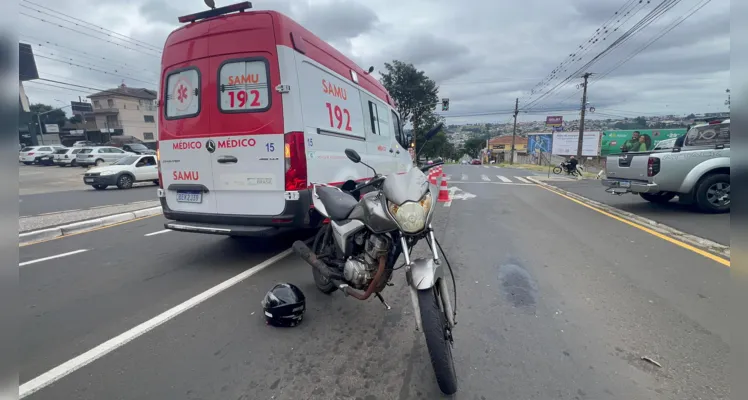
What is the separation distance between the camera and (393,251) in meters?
2.71

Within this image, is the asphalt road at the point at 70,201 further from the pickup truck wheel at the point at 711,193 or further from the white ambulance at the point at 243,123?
the pickup truck wheel at the point at 711,193

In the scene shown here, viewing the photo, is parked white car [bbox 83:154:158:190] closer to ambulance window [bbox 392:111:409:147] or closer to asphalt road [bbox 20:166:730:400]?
asphalt road [bbox 20:166:730:400]

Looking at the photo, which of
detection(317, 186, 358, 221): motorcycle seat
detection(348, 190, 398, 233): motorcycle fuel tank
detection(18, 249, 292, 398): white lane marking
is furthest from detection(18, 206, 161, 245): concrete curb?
detection(348, 190, 398, 233): motorcycle fuel tank

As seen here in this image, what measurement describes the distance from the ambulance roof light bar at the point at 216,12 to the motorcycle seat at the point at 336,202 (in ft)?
7.63

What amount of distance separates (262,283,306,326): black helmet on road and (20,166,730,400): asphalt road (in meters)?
0.12

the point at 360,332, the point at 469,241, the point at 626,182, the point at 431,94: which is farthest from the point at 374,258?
the point at 431,94

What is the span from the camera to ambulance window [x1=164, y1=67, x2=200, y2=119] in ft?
13.4

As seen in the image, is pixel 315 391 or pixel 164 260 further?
pixel 164 260

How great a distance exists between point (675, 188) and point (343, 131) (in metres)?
7.10

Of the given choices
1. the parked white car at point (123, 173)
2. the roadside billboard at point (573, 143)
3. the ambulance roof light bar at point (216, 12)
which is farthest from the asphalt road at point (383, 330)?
the roadside billboard at point (573, 143)

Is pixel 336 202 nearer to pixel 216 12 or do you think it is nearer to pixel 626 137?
pixel 216 12

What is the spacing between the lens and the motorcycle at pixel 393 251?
2.10 m

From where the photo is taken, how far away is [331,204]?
3.17m

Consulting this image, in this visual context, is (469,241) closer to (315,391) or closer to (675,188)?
(315,391)
